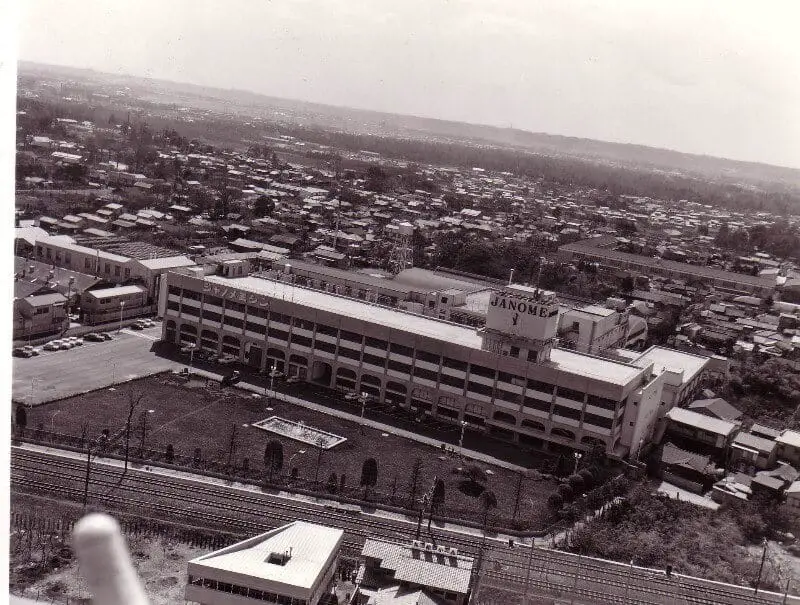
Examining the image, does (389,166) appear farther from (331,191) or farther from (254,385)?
(254,385)

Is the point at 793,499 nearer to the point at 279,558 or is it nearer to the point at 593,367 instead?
the point at 593,367

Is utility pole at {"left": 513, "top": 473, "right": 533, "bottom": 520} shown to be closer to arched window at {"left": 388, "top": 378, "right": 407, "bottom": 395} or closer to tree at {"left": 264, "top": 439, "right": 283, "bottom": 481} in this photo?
arched window at {"left": 388, "top": 378, "right": 407, "bottom": 395}

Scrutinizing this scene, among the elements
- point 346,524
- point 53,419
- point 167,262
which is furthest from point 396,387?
point 167,262

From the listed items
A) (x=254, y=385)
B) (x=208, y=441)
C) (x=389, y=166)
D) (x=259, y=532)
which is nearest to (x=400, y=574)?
(x=259, y=532)

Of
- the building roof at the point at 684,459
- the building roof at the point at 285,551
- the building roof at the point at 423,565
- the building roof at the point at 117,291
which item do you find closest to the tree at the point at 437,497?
the building roof at the point at 423,565

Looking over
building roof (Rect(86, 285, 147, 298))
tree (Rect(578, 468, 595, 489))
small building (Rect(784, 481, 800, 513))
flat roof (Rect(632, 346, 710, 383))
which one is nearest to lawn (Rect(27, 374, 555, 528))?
tree (Rect(578, 468, 595, 489))
